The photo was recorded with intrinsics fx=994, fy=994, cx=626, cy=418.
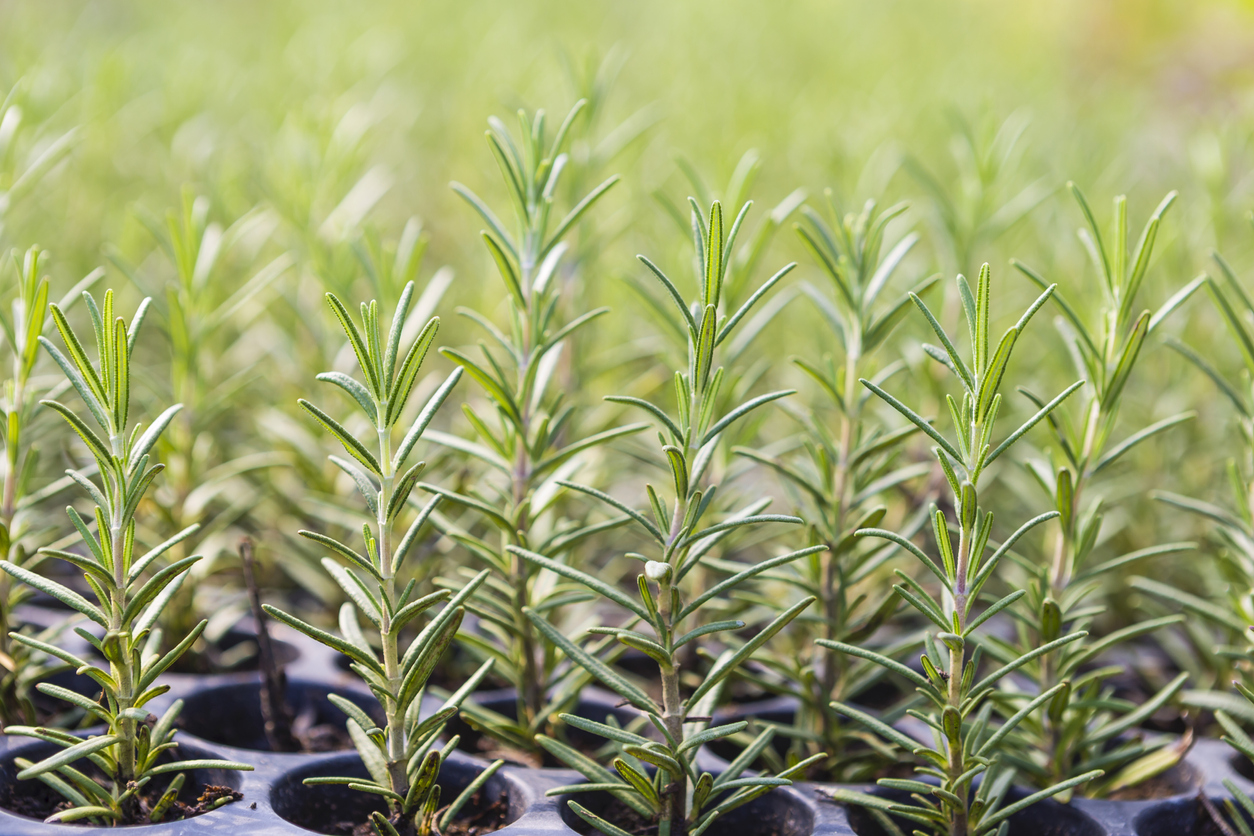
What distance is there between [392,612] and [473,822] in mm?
254

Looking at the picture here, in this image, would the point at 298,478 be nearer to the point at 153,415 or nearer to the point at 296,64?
the point at 153,415

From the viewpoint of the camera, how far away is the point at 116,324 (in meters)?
0.71

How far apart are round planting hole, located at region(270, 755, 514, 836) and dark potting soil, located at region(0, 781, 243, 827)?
0.16 ft

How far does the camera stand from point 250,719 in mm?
1020

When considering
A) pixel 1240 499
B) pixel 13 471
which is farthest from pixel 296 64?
pixel 1240 499

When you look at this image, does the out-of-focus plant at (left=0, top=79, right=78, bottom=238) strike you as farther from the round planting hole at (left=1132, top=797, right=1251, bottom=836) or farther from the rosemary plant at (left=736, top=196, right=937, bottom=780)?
the round planting hole at (left=1132, top=797, right=1251, bottom=836)

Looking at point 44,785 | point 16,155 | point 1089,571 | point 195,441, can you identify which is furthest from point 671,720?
point 16,155

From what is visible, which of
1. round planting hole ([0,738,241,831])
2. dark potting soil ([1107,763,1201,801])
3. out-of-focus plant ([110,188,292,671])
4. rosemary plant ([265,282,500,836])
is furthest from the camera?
out-of-focus plant ([110,188,292,671])

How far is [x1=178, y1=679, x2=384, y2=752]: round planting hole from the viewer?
0.99m

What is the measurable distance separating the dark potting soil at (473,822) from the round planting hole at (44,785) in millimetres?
96

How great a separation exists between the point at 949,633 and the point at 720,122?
176 centimetres

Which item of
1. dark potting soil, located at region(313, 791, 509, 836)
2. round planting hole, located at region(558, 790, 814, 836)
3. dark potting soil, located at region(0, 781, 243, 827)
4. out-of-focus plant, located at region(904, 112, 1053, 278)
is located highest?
out-of-focus plant, located at region(904, 112, 1053, 278)

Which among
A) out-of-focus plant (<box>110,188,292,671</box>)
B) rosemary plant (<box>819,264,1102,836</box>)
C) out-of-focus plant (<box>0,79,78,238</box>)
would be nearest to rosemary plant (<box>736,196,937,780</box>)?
rosemary plant (<box>819,264,1102,836</box>)

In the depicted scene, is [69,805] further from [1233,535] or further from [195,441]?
[1233,535]
